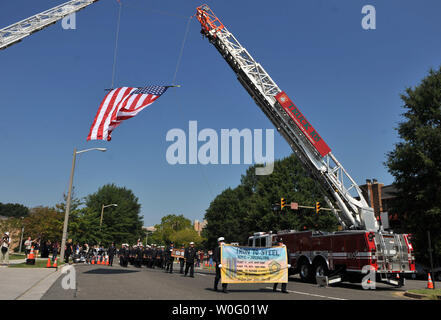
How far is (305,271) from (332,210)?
3.79 meters

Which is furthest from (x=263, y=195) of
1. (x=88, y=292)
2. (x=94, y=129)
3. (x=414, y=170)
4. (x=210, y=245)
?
(x=88, y=292)

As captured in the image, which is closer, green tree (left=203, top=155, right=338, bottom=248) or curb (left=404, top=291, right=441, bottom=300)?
curb (left=404, top=291, right=441, bottom=300)

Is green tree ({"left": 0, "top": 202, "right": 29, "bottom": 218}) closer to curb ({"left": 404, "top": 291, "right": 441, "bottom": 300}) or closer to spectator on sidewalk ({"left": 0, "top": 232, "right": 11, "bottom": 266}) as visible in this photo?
spectator on sidewalk ({"left": 0, "top": 232, "right": 11, "bottom": 266})

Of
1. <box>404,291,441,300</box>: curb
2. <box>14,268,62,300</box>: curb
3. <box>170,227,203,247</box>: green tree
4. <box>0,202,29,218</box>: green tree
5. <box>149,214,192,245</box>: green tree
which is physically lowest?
<box>404,291,441,300</box>: curb

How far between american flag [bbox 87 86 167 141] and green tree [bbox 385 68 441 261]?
20426mm

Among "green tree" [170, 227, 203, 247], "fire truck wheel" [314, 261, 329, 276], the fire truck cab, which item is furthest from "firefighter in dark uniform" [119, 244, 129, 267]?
"green tree" [170, 227, 203, 247]

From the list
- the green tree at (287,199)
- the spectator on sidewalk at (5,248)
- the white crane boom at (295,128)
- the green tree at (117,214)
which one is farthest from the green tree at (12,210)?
the white crane boom at (295,128)

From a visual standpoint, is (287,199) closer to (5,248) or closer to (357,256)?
(357,256)

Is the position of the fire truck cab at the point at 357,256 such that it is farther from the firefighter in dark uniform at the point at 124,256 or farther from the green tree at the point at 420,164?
the firefighter in dark uniform at the point at 124,256

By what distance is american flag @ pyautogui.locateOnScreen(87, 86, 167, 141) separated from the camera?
14914 mm

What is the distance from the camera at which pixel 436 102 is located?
27.1 m

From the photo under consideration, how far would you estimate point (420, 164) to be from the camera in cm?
2659

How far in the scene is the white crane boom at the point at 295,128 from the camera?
60.0 ft

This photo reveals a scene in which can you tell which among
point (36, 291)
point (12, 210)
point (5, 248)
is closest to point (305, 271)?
point (36, 291)
